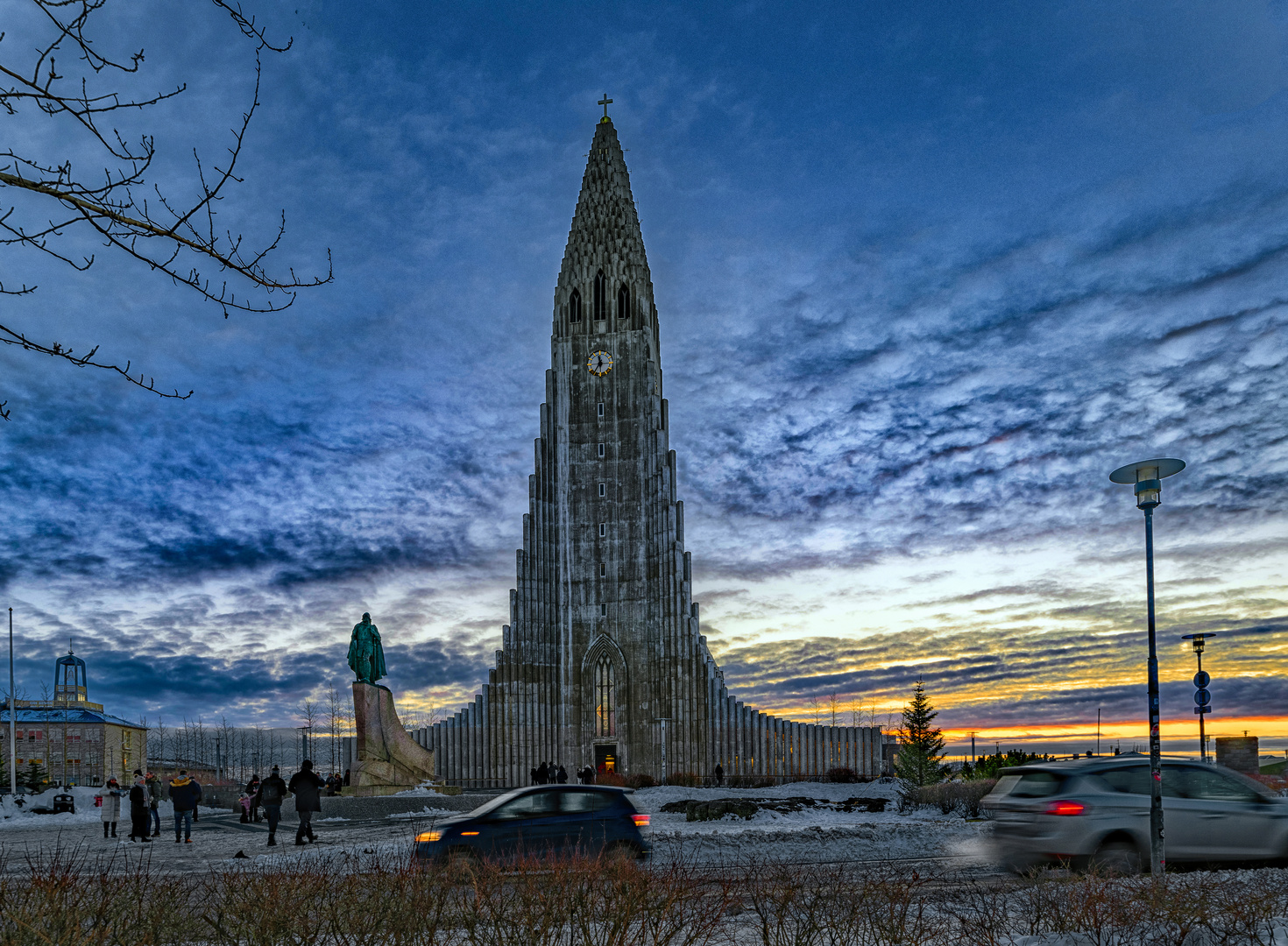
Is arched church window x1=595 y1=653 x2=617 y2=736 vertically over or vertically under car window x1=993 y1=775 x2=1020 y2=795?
under

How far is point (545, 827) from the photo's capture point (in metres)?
13.5

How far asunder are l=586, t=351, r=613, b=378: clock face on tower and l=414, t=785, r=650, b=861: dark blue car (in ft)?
180

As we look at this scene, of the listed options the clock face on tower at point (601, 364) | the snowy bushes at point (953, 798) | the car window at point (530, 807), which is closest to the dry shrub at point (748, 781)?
the snowy bushes at point (953, 798)

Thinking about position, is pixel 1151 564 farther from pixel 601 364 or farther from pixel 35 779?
pixel 35 779

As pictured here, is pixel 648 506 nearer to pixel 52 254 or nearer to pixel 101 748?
pixel 52 254

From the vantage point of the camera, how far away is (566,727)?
64062mm

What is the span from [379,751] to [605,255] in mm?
43133

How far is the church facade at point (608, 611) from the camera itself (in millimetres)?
61562

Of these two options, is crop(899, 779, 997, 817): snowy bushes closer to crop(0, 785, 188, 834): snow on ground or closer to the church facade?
crop(0, 785, 188, 834): snow on ground

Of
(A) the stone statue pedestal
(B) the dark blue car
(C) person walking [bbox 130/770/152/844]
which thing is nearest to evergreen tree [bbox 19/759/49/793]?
(A) the stone statue pedestal

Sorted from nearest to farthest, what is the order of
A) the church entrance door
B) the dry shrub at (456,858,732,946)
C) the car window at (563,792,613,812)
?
the dry shrub at (456,858,732,946)
the car window at (563,792,613,812)
the church entrance door

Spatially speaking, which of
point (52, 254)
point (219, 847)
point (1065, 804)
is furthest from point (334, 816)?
point (52, 254)

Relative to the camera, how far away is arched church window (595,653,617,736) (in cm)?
6450

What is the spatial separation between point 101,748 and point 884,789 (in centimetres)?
9313
